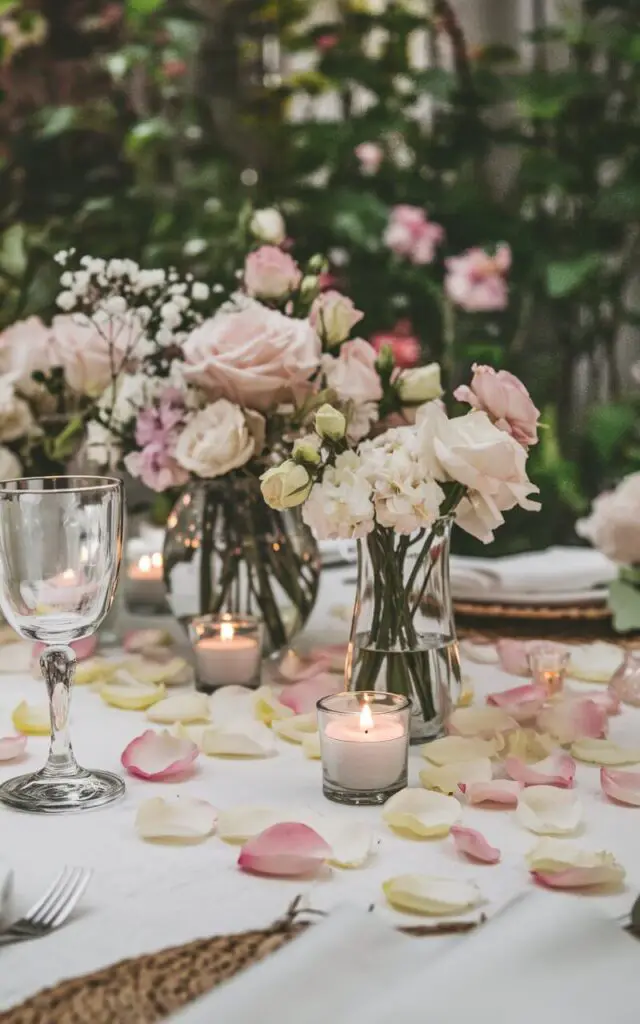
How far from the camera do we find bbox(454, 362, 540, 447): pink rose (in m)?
0.96

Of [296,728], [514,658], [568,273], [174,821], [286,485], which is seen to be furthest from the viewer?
[568,273]

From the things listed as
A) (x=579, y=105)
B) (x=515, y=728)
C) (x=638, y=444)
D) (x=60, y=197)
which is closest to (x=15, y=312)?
(x=515, y=728)

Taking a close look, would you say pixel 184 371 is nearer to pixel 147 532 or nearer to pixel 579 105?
pixel 147 532

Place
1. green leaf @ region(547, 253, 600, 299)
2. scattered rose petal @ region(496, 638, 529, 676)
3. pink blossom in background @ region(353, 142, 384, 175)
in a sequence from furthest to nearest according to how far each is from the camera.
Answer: pink blossom in background @ region(353, 142, 384, 175), green leaf @ region(547, 253, 600, 299), scattered rose petal @ region(496, 638, 529, 676)

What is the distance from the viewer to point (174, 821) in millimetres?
822

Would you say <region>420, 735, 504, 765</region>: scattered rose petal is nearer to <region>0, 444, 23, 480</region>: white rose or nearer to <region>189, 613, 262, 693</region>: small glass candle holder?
<region>189, 613, 262, 693</region>: small glass candle holder

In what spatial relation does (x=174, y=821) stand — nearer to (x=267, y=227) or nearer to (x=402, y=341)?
(x=267, y=227)

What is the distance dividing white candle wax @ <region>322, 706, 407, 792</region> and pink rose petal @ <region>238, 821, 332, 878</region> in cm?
13

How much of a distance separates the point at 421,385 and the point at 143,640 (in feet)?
1.53

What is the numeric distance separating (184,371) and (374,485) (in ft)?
1.09

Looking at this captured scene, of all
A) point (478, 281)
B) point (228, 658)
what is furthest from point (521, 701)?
point (478, 281)

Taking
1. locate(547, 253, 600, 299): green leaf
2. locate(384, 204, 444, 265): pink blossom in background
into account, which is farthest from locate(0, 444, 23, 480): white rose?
locate(384, 204, 444, 265): pink blossom in background

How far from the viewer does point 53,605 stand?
2.96ft

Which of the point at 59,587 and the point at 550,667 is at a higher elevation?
the point at 59,587
